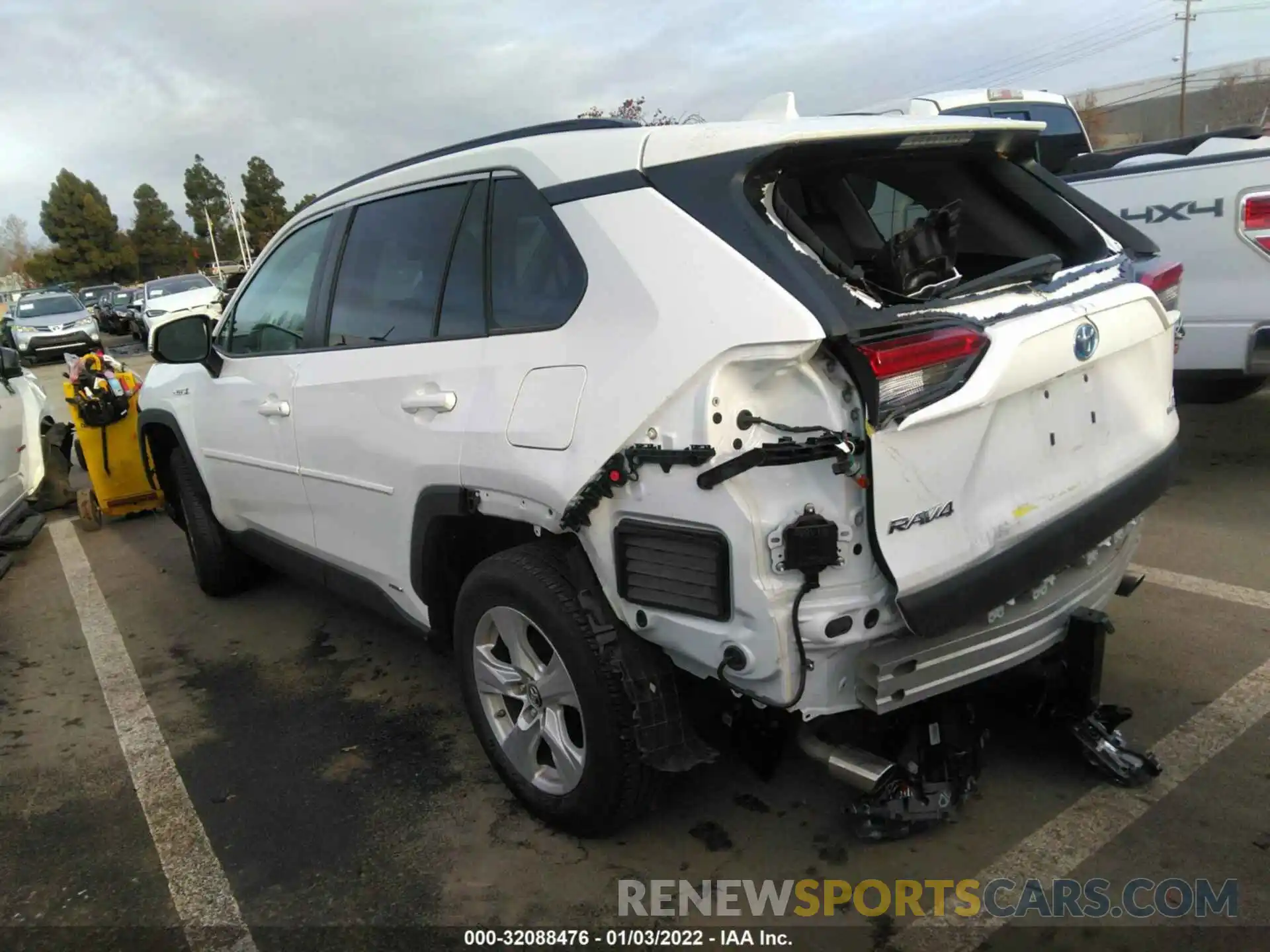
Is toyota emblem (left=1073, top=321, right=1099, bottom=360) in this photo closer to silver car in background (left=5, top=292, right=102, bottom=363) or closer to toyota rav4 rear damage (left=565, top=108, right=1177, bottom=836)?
toyota rav4 rear damage (left=565, top=108, right=1177, bottom=836)

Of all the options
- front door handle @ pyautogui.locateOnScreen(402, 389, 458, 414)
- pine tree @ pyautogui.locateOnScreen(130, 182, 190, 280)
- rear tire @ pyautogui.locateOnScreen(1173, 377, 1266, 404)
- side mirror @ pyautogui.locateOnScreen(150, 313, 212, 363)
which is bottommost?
rear tire @ pyautogui.locateOnScreen(1173, 377, 1266, 404)

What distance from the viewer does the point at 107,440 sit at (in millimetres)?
6738

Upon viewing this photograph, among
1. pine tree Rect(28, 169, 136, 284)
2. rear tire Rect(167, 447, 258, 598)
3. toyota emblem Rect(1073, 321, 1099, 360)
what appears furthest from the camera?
pine tree Rect(28, 169, 136, 284)

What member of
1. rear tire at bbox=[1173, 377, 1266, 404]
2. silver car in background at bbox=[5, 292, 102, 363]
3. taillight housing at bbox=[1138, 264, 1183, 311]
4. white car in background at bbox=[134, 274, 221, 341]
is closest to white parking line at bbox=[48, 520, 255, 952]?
taillight housing at bbox=[1138, 264, 1183, 311]

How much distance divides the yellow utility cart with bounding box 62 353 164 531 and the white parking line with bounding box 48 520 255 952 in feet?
6.71

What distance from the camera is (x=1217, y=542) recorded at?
4508 millimetres

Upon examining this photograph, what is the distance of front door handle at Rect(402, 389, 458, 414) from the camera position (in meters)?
2.75

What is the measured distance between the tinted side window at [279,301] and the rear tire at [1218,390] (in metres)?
5.56

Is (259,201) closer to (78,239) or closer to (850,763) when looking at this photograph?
(78,239)

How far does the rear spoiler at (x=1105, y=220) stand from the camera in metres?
2.99

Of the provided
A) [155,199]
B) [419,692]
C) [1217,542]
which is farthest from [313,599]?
[155,199]

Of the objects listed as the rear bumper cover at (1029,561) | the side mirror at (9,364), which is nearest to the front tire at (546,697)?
the rear bumper cover at (1029,561)

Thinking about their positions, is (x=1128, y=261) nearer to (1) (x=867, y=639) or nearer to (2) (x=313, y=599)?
(1) (x=867, y=639)

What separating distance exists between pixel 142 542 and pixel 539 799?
4.99m
